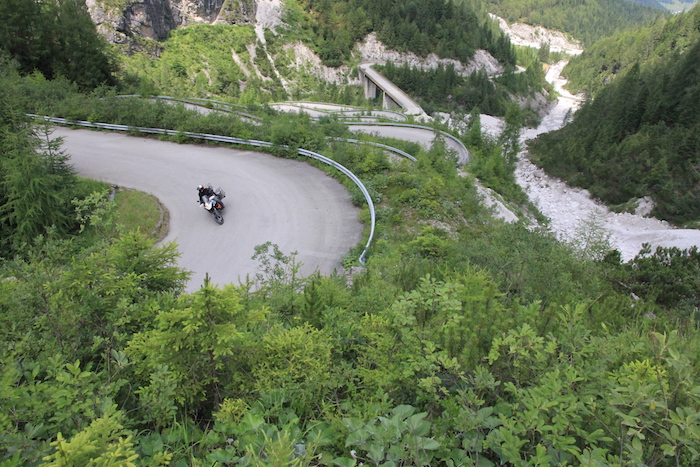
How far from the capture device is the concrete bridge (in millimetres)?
61931

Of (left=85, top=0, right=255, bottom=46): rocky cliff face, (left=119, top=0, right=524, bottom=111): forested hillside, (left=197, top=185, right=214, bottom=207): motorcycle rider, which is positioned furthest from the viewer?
(left=119, top=0, right=524, bottom=111): forested hillside

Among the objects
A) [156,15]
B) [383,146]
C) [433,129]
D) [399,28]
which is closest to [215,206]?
[383,146]

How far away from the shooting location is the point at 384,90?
216ft

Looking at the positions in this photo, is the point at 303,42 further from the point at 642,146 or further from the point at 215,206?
the point at 215,206

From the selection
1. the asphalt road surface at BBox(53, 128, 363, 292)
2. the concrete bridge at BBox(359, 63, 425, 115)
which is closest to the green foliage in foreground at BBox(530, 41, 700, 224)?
the concrete bridge at BBox(359, 63, 425, 115)

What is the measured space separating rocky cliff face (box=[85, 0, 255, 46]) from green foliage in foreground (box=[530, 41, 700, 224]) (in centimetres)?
5696

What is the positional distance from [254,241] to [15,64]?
21.7m

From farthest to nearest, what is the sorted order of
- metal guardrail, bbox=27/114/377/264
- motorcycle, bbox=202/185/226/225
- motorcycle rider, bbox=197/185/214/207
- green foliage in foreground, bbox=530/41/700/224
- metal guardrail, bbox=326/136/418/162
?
green foliage in foreground, bbox=530/41/700/224
metal guardrail, bbox=326/136/418/162
metal guardrail, bbox=27/114/377/264
motorcycle rider, bbox=197/185/214/207
motorcycle, bbox=202/185/226/225

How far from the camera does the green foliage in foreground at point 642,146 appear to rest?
111ft

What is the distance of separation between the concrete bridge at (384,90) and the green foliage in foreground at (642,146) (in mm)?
21973

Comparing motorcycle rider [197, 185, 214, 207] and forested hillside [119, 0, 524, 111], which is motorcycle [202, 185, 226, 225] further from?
forested hillside [119, 0, 524, 111]

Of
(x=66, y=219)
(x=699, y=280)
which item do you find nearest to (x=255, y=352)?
(x=66, y=219)

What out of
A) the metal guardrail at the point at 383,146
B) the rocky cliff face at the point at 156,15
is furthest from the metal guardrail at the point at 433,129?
the rocky cliff face at the point at 156,15

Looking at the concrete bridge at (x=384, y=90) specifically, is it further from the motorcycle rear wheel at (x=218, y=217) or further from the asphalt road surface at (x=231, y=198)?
the motorcycle rear wheel at (x=218, y=217)
